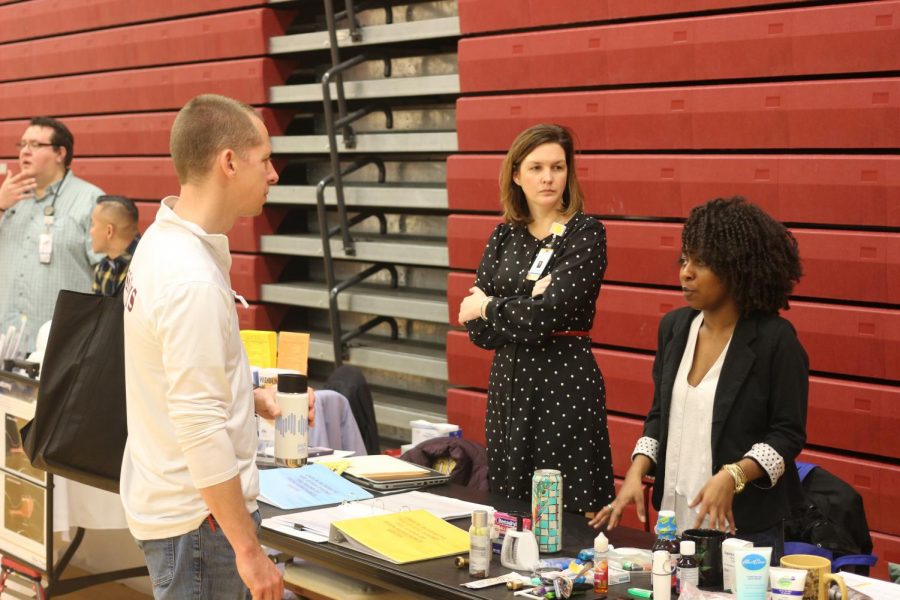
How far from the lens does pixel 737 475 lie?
2463mm

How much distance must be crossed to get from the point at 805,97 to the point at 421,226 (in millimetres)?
2383

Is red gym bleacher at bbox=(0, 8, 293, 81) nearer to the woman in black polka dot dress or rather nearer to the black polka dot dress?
the woman in black polka dot dress

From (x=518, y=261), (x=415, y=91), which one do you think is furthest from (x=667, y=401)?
(x=415, y=91)

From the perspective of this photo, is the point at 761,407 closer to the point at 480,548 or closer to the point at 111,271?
the point at 480,548

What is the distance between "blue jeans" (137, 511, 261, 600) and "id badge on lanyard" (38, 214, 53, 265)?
145 inches

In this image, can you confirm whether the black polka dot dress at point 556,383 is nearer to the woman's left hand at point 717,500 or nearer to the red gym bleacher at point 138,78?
the woman's left hand at point 717,500

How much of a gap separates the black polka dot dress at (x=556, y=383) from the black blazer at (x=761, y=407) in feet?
2.36

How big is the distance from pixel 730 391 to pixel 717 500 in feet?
0.88

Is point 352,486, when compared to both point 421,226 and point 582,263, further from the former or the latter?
point 421,226

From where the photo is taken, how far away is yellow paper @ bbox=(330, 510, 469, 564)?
8.27ft

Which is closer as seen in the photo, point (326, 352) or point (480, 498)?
point (480, 498)

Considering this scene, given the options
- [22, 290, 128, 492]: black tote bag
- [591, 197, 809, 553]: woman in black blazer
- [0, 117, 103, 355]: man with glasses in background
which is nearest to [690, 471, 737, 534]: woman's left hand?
[591, 197, 809, 553]: woman in black blazer

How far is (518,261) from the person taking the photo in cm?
341

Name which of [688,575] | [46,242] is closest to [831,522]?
[688,575]
